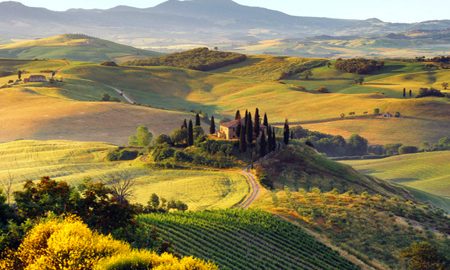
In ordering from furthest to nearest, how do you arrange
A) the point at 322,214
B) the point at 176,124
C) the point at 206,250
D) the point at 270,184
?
the point at 176,124
the point at 270,184
the point at 322,214
the point at 206,250

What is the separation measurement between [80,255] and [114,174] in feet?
176

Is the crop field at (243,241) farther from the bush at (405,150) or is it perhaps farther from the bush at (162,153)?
the bush at (405,150)

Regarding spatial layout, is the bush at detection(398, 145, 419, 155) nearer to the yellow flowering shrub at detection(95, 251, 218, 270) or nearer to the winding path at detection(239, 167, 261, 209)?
the winding path at detection(239, 167, 261, 209)

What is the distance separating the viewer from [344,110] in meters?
196

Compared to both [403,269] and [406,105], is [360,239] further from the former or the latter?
[406,105]

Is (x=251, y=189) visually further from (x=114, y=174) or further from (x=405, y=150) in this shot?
(x=405, y=150)

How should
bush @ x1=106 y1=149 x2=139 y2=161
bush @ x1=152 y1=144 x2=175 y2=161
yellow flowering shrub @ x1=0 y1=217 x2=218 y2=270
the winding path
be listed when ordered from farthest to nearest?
1. bush @ x1=106 y1=149 x2=139 y2=161
2. bush @ x1=152 y1=144 x2=175 y2=161
3. the winding path
4. yellow flowering shrub @ x1=0 y1=217 x2=218 y2=270

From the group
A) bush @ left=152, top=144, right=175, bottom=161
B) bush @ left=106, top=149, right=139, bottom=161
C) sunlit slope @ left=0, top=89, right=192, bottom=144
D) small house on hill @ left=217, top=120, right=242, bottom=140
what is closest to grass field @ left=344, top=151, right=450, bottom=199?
small house on hill @ left=217, top=120, right=242, bottom=140

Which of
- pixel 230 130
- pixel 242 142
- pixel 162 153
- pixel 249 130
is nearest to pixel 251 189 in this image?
pixel 242 142

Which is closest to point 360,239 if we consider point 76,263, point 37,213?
point 37,213

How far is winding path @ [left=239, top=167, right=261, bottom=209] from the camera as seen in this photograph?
213ft

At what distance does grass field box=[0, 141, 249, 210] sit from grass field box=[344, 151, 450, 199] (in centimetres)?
5413

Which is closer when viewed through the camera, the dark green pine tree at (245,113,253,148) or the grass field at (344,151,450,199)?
the dark green pine tree at (245,113,253,148)

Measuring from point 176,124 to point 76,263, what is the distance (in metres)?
124
